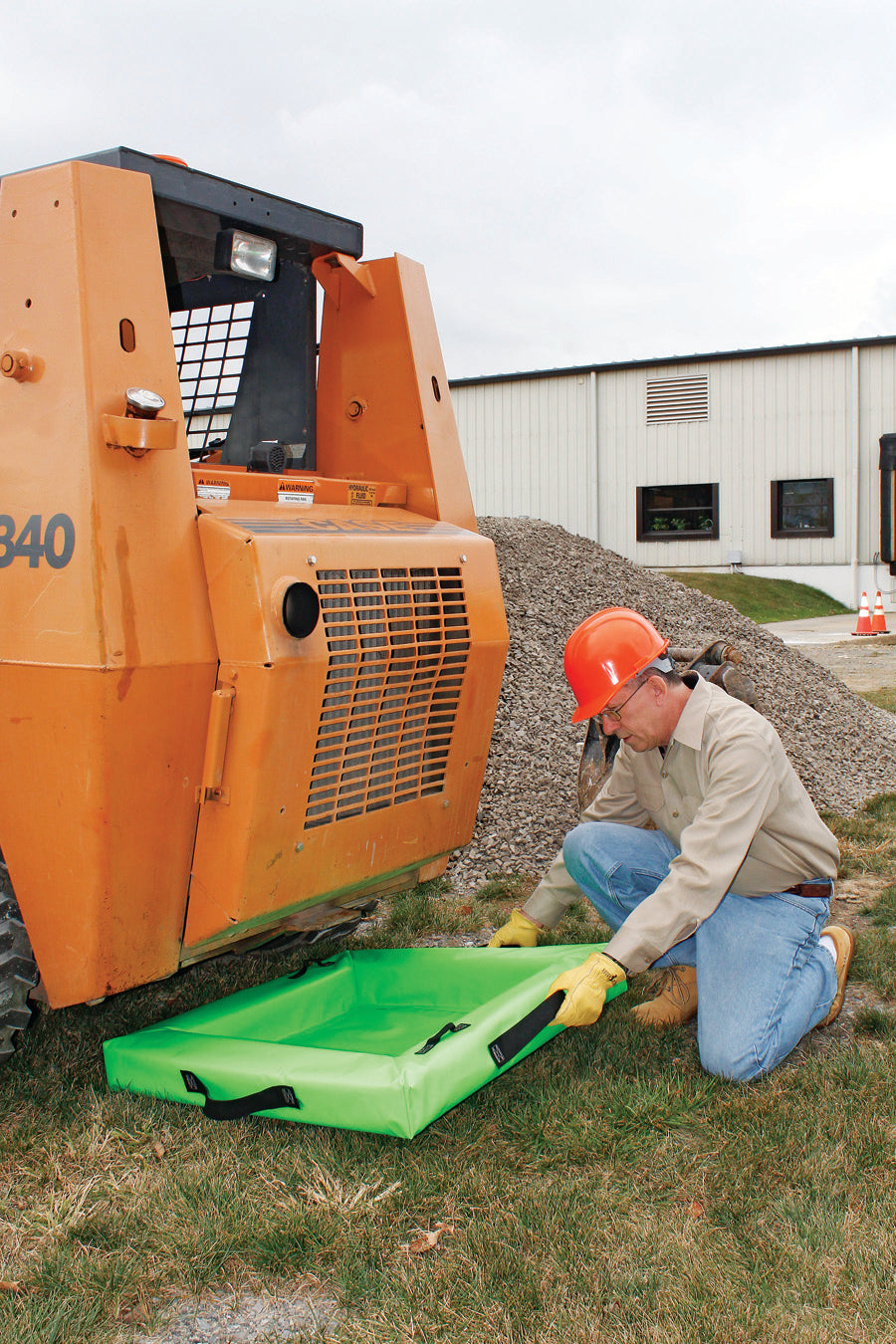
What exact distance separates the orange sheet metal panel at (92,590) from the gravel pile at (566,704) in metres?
2.43

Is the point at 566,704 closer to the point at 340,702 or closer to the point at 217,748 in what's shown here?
the point at 340,702

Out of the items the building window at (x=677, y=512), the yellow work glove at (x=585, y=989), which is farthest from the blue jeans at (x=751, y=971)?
the building window at (x=677, y=512)

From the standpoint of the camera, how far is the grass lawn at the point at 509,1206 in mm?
2055

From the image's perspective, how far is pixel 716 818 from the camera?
279 cm

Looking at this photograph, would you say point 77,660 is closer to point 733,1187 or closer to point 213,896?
point 213,896

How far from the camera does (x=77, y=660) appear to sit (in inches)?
93.4

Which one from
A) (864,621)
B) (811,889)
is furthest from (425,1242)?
(864,621)

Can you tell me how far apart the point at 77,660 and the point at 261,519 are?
1.93ft

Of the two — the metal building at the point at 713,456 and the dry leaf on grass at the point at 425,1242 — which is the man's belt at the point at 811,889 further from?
the metal building at the point at 713,456

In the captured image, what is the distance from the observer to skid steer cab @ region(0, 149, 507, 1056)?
2.42 meters

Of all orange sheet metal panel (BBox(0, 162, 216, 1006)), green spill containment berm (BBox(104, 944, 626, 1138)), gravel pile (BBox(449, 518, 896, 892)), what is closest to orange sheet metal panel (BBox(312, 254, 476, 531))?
orange sheet metal panel (BBox(0, 162, 216, 1006))

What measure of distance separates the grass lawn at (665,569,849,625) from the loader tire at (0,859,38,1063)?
16.1 meters

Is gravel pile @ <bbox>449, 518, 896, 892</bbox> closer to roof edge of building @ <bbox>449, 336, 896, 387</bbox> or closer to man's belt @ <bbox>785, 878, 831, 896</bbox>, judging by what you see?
man's belt @ <bbox>785, 878, 831, 896</bbox>

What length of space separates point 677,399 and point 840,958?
1876cm
